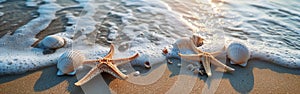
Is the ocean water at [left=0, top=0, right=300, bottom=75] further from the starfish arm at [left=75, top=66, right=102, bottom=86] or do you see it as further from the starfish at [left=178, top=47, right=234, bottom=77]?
the starfish arm at [left=75, top=66, right=102, bottom=86]

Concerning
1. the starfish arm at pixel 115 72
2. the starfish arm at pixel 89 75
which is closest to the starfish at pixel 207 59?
the starfish arm at pixel 115 72

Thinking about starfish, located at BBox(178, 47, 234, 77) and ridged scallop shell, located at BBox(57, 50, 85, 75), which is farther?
starfish, located at BBox(178, 47, 234, 77)

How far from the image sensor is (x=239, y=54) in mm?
3121

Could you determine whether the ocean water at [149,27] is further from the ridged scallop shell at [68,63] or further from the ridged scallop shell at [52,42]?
the ridged scallop shell at [68,63]

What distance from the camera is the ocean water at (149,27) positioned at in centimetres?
338

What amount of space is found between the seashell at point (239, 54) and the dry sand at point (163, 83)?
0.13 meters

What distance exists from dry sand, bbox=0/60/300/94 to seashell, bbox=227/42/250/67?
0.42 ft

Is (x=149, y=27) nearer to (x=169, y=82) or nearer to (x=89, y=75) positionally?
(x=169, y=82)

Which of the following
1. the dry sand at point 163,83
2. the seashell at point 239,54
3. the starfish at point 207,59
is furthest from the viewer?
the seashell at point 239,54

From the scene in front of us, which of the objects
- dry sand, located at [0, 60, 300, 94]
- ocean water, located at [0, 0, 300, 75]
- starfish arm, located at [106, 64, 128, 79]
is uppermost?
starfish arm, located at [106, 64, 128, 79]

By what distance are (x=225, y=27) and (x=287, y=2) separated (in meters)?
2.31

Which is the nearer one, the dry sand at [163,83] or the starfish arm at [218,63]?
the dry sand at [163,83]

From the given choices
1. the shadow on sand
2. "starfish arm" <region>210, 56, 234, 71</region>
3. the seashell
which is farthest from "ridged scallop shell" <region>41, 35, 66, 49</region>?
the seashell

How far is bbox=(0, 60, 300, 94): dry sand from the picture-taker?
2604 mm
